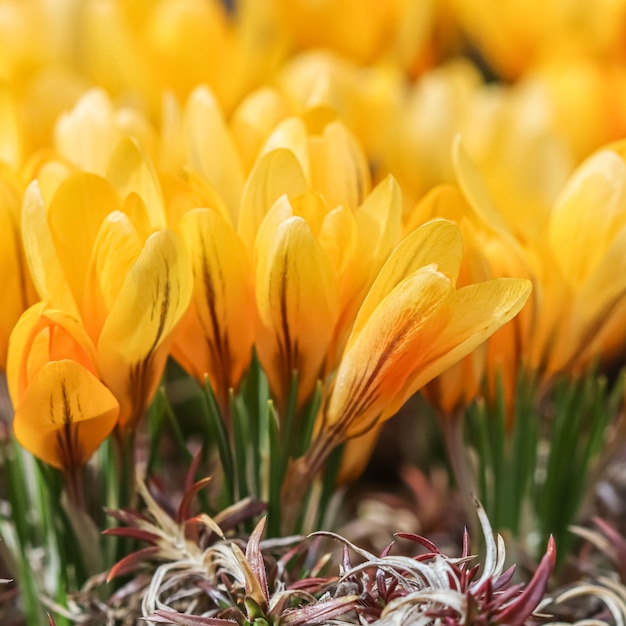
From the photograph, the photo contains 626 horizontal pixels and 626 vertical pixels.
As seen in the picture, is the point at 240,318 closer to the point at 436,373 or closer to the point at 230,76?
the point at 436,373

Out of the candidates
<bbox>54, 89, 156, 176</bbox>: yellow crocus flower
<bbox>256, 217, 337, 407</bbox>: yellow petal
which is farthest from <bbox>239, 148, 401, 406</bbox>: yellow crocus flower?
<bbox>54, 89, 156, 176</bbox>: yellow crocus flower

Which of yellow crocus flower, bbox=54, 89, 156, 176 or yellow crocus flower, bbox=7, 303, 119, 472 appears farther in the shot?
yellow crocus flower, bbox=54, 89, 156, 176

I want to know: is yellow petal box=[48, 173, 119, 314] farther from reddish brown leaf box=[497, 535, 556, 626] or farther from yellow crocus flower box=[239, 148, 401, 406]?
reddish brown leaf box=[497, 535, 556, 626]

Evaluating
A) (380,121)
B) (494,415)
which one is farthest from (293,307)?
(380,121)

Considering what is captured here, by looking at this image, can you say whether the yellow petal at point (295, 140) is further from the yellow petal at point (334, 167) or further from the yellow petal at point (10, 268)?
the yellow petal at point (10, 268)

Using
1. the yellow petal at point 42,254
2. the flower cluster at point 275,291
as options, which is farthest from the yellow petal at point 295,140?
the yellow petal at point 42,254
